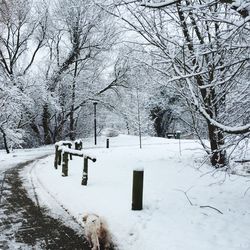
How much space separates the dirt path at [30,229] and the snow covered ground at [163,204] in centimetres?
47

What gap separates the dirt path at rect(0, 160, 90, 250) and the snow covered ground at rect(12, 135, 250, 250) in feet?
1.53

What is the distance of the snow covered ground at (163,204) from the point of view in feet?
17.5

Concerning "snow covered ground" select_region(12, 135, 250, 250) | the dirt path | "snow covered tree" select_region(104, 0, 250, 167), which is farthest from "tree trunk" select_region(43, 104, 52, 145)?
the dirt path

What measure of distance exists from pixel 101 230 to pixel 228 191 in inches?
158

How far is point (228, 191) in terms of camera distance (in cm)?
822

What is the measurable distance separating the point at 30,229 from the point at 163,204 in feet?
8.50

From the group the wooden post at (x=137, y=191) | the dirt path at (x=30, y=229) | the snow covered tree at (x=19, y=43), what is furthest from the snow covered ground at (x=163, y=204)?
the snow covered tree at (x=19, y=43)

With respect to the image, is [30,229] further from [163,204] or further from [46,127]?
[46,127]

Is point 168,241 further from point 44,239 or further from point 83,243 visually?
point 44,239

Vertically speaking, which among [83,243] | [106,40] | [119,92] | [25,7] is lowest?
[83,243]

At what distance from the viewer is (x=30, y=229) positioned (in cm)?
607

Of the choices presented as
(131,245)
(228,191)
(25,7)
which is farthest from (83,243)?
(25,7)

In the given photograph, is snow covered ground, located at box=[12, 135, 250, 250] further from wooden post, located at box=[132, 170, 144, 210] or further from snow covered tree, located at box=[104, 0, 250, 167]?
snow covered tree, located at box=[104, 0, 250, 167]

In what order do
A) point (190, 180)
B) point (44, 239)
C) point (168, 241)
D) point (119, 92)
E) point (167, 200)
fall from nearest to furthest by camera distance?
point (168, 241) → point (44, 239) → point (167, 200) → point (190, 180) → point (119, 92)
